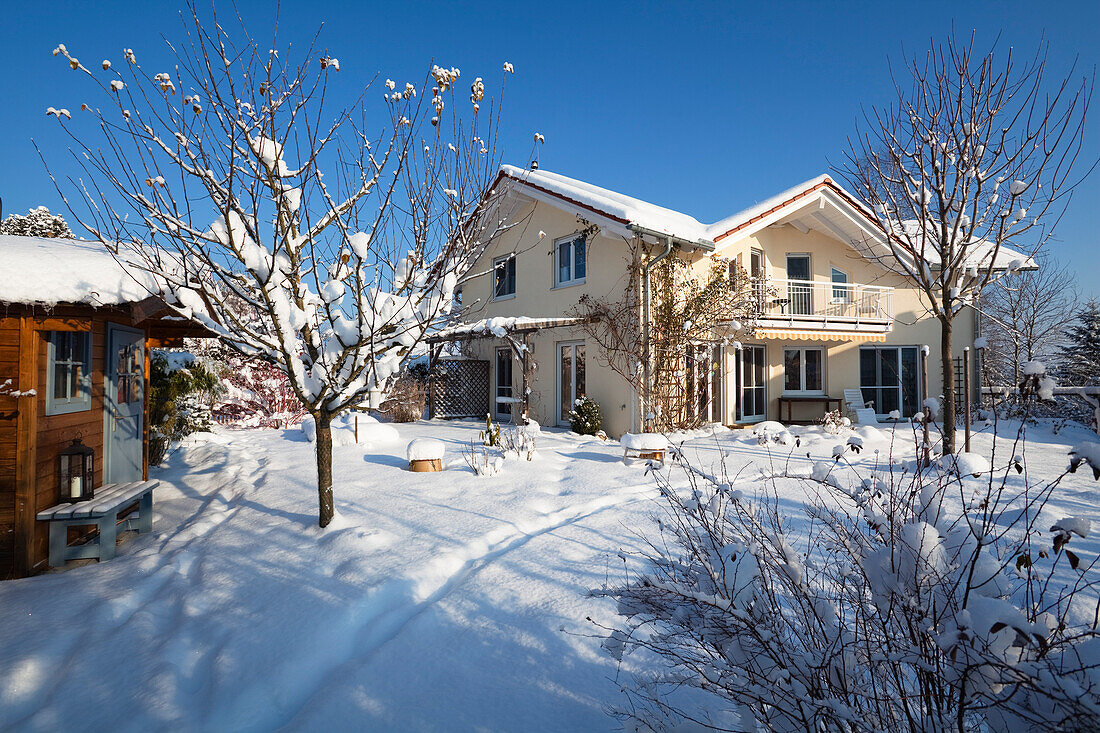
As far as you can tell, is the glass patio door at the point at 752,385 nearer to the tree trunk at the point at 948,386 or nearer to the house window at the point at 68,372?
the tree trunk at the point at 948,386

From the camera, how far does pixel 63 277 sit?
15.9 feet

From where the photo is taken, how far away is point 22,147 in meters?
4.61

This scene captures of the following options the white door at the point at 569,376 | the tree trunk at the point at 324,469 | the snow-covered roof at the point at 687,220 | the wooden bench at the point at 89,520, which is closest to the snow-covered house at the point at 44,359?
the wooden bench at the point at 89,520

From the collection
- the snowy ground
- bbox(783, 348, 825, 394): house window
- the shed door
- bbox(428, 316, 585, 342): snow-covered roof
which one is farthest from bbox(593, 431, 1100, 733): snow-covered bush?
bbox(783, 348, 825, 394): house window

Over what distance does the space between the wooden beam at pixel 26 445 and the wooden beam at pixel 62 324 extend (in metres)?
0.05

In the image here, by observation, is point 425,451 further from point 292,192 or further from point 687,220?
point 687,220

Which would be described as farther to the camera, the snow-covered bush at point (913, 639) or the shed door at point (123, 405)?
the shed door at point (123, 405)

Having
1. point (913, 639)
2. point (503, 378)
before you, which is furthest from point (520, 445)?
point (503, 378)

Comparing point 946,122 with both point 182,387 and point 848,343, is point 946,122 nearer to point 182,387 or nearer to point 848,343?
point 848,343

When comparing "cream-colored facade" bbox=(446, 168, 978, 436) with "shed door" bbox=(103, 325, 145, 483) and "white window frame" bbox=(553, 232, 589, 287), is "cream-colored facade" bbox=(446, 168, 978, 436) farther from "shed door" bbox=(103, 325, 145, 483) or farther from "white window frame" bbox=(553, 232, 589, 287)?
"shed door" bbox=(103, 325, 145, 483)

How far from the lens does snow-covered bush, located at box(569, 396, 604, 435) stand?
40.8ft

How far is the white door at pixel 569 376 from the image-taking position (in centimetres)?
1395

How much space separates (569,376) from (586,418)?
2.09 m

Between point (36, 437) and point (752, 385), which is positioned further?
point (752, 385)
